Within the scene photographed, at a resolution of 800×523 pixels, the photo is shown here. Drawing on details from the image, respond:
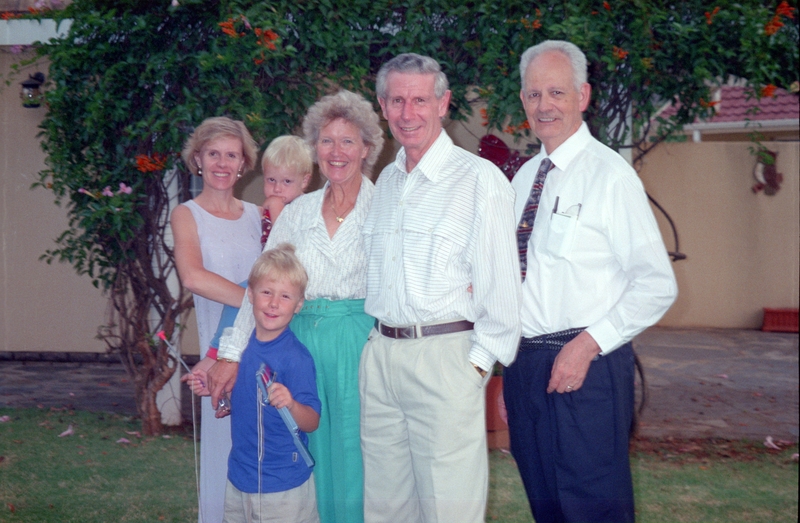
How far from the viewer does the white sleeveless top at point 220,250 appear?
3.09m

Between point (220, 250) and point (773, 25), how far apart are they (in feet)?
10.9

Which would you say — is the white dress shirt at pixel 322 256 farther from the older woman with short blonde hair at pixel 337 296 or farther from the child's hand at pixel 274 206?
the child's hand at pixel 274 206

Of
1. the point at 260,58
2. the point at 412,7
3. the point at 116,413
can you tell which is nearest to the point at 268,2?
the point at 260,58

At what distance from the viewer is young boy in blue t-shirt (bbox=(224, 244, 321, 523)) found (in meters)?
2.60

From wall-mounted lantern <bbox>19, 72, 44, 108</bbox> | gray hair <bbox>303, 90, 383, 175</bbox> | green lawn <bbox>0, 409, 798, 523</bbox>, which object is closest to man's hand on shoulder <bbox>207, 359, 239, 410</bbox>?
gray hair <bbox>303, 90, 383, 175</bbox>

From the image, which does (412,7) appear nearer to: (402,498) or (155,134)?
(155,134)

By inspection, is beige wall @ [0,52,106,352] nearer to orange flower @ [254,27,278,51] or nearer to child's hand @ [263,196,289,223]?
orange flower @ [254,27,278,51]

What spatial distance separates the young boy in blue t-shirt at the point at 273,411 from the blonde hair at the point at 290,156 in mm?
704

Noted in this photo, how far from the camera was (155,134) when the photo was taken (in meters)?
4.96

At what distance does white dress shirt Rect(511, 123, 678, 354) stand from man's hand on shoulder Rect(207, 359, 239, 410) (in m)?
1.01

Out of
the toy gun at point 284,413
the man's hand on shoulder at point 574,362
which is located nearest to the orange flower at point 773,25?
the man's hand on shoulder at point 574,362

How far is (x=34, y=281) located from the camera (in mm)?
7957

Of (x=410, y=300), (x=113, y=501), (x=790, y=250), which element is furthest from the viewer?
(x=790, y=250)

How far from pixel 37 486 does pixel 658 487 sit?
11.8 feet
